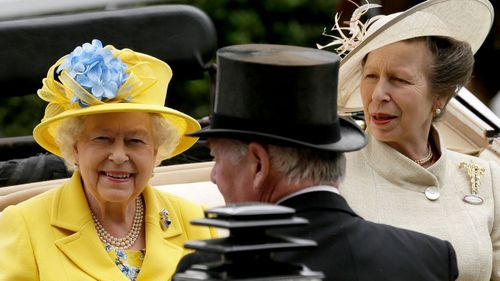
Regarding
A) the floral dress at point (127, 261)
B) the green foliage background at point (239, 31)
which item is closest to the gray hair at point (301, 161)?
the floral dress at point (127, 261)

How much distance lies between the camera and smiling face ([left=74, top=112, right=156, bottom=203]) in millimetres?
4195

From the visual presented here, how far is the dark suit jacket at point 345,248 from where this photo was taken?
3.02m

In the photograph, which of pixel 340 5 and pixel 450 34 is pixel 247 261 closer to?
pixel 450 34

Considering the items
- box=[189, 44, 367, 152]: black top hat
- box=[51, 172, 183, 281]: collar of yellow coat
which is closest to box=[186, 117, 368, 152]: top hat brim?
box=[189, 44, 367, 152]: black top hat

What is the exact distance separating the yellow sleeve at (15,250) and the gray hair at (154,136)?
279 mm

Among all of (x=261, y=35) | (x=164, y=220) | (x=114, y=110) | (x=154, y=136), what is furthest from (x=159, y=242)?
(x=261, y=35)

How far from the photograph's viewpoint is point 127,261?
421cm

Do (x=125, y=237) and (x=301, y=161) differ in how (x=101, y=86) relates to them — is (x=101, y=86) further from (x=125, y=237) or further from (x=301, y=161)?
(x=301, y=161)

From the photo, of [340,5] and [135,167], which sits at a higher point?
[135,167]

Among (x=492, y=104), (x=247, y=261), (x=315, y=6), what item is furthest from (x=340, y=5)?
(x=247, y=261)

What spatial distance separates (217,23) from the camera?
791cm

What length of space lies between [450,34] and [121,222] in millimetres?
1209

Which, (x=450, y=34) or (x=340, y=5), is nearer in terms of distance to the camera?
(x=450, y=34)

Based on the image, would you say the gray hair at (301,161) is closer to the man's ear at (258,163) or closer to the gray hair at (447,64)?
the man's ear at (258,163)
